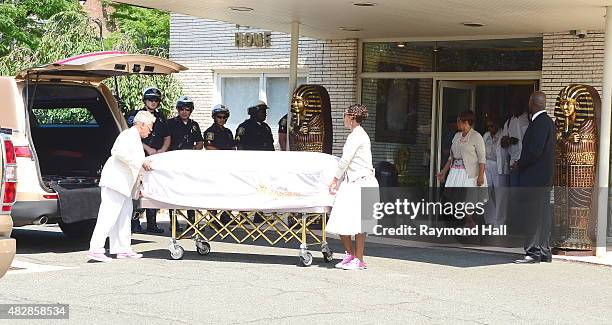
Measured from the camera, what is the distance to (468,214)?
14.9m

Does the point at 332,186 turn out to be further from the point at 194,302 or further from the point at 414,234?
the point at 414,234

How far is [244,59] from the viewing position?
19438 millimetres

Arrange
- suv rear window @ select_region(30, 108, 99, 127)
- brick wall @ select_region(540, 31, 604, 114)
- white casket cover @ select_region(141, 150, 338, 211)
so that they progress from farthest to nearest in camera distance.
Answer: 1. brick wall @ select_region(540, 31, 604, 114)
2. suv rear window @ select_region(30, 108, 99, 127)
3. white casket cover @ select_region(141, 150, 338, 211)

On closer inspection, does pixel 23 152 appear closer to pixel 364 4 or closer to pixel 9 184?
pixel 9 184

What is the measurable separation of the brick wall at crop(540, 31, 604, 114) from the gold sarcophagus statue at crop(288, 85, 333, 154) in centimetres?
326

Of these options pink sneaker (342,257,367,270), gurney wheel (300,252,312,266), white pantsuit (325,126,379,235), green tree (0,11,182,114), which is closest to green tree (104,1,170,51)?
green tree (0,11,182,114)

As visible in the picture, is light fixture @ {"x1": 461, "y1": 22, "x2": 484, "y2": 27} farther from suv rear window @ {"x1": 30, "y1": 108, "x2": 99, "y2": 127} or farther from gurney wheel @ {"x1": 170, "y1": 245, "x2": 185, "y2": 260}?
gurney wheel @ {"x1": 170, "y1": 245, "x2": 185, "y2": 260}

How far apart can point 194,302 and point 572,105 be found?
6.07 meters

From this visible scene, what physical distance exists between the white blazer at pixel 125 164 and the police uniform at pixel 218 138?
3539 mm

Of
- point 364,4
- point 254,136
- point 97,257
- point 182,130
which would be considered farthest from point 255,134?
point 97,257

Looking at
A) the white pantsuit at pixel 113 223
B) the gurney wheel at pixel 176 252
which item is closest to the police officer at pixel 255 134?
the white pantsuit at pixel 113 223

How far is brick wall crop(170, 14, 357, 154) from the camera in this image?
18.0 meters

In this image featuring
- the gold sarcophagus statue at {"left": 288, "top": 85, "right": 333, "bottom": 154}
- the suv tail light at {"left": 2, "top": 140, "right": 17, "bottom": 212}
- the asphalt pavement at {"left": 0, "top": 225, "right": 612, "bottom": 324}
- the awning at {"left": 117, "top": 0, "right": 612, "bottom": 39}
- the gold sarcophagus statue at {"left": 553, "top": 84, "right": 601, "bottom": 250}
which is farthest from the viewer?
the gold sarcophagus statue at {"left": 288, "top": 85, "right": 333, "bottom": 154}

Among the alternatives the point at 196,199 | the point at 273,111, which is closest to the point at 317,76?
the point at 273,111
